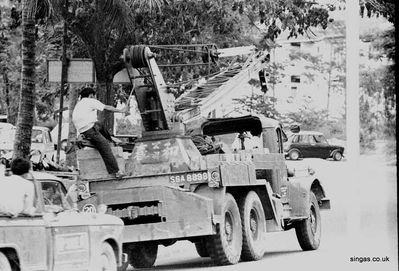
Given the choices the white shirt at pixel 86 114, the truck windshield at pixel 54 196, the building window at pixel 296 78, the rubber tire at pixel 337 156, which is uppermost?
the building window at pixel 296 78

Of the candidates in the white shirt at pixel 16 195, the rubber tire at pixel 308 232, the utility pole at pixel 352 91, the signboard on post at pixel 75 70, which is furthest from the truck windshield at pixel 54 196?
the signboard on post at pixel 75 70

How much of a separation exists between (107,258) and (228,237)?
3268 mm

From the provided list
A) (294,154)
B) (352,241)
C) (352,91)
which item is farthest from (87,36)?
(294,154)

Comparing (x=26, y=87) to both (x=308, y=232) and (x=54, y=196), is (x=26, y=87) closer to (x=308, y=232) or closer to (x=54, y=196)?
(x=308, y=232)

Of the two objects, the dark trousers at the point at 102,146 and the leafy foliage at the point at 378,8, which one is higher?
the leafy foliage at the point at 378,8

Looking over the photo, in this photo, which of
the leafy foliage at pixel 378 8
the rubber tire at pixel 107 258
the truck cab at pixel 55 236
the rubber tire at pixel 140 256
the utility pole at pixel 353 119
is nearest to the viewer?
the truck cab at pixel 55 236

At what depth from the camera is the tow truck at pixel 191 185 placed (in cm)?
1509

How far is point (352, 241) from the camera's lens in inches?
476

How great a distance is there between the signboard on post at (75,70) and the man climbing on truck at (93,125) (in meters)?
6.32

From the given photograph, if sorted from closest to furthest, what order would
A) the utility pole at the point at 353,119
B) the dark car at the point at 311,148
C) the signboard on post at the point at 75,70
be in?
the utility pole at the point at 353,119 → the signboard on post at the point at 75,70 → the dark car at the point at 311,148

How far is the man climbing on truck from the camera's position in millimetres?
15523

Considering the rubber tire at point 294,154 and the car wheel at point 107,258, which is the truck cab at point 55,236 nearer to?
the car wheel at point 107,258

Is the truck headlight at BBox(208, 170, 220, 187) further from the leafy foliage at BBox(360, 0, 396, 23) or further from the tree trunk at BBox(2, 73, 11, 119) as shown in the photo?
the tree trunk at BBox(2, 73, 11, 119)

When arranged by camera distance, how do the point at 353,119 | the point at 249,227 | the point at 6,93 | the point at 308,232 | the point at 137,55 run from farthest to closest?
the point at 6,93, the point at 308,232, the point at 249,227, the point at 137,55, the point at 353,119
